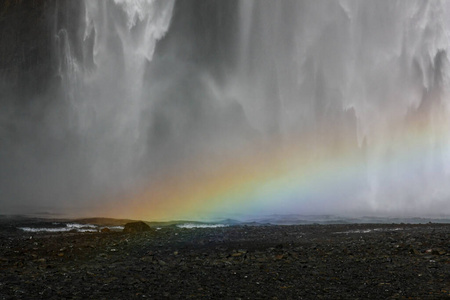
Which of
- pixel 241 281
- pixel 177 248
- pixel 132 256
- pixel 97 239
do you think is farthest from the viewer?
pixel 97 239

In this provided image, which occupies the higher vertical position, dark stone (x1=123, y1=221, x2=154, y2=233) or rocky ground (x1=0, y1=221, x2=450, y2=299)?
dark stone (x1=123, y1=221, x2=154, y2=233)

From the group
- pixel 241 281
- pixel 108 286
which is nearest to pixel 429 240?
pixel 241 281

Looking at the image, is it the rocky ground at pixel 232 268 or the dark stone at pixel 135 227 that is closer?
the rocky ground at pixel 232 268

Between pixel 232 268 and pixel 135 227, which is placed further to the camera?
pixel 135 227

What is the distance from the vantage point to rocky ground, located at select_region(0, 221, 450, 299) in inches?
584

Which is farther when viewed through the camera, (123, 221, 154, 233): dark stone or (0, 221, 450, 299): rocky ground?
(123, 221, 154, 233): dark stone

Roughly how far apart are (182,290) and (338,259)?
25.9ft

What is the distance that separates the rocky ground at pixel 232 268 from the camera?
14.8 meters

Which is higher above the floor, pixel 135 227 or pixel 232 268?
pixel 135 227

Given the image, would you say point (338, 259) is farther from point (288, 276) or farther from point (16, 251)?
point (16, 251)

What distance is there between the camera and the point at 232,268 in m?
18.7

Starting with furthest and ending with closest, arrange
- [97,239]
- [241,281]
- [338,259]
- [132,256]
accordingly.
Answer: [97,239] < [132,256] < [338,259] < [241,281]

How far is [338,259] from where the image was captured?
65.6ft

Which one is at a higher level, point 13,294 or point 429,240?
point 429,240
